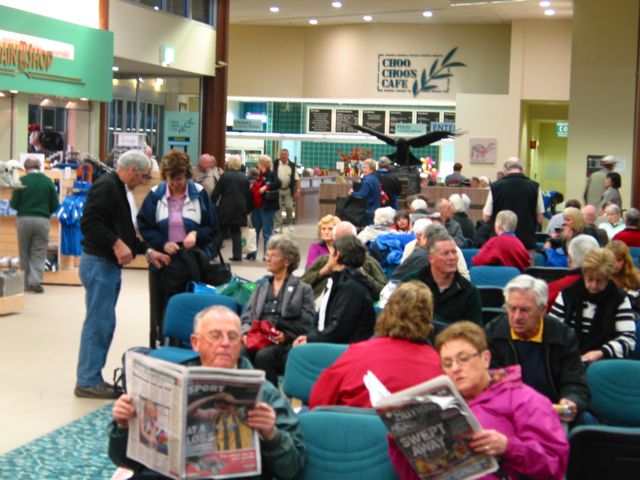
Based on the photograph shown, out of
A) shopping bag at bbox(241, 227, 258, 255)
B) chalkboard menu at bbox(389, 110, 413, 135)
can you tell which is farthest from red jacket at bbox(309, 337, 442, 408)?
chalkboard menu at bbox(389, 110, 413, 135)

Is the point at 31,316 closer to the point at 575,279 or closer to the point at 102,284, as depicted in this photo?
the point at 102,284

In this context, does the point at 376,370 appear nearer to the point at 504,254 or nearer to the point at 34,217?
the point at 504,254

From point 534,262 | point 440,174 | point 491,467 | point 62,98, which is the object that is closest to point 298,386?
point 491,467

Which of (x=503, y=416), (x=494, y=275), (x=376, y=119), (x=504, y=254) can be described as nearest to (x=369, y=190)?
(x=504, y=254)

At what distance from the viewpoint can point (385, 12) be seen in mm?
27609

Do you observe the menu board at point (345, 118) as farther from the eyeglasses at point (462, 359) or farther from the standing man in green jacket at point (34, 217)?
the eyeglasses at point (462, 359)

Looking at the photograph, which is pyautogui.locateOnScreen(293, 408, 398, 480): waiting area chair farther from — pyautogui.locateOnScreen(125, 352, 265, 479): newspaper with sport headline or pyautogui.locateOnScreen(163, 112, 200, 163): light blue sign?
pyautogui.locateOnScreen(163, 112, 200, 163): light blue sign

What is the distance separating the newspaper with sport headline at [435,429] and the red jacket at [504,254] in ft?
18.9

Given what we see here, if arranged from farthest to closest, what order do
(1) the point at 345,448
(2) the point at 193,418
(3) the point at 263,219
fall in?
(3) the point at 263,219, (1) the point at 345,448, (2) the point at 193,418

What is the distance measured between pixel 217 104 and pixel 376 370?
18.8 metres

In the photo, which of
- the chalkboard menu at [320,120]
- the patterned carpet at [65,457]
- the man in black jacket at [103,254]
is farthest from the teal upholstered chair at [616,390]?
the chalkboard menu at [320,120]

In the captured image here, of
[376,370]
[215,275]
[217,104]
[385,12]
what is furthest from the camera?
[385,12]

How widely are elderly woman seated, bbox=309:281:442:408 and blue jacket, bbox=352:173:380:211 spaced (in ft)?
33.4

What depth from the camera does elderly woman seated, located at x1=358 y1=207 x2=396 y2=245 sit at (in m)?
10.2
